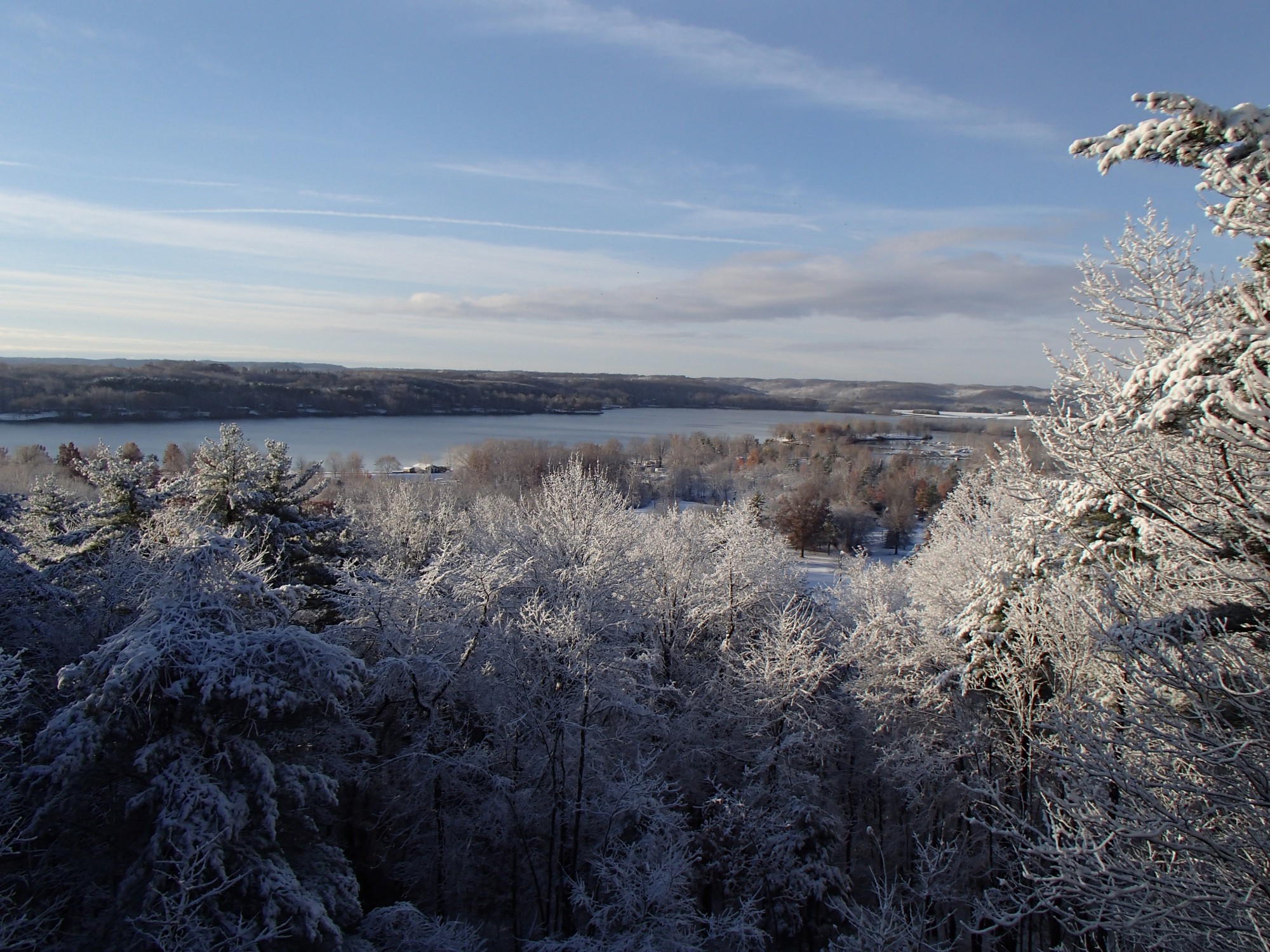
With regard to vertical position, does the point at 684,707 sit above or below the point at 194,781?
below

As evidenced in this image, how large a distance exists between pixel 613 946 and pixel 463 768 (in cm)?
344

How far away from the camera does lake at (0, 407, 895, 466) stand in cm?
5447

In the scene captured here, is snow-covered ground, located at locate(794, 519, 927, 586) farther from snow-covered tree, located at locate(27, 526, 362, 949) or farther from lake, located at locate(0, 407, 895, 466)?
snow-covered tree, located at locate(27, 526, 362, 949)

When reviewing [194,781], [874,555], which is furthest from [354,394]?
[194,781]

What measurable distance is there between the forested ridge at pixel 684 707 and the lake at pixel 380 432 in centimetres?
939

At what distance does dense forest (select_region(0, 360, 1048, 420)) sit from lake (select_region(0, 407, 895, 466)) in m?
1.27

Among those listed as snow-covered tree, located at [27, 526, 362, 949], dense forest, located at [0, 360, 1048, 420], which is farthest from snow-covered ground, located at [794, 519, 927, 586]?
snow-covered tree, located at [27, 526, 362, 949]

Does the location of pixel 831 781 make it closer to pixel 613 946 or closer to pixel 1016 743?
pixel 1016 743

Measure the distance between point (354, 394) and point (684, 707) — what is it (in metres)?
83.8

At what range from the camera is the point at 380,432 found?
268ft

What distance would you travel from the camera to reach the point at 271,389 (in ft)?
247

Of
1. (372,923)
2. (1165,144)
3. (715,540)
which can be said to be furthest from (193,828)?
(715,540)

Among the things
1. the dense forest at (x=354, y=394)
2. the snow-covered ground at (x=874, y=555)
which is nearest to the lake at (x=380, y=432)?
the dense forest at (x=354, y=394)

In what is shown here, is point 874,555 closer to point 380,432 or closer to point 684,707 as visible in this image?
point 684,707
